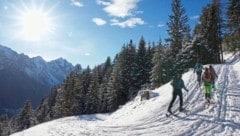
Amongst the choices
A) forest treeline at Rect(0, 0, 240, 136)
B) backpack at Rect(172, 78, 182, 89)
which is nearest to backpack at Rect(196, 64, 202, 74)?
backpack at Rect(172, 78, 182, 89)

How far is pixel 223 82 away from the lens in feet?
107

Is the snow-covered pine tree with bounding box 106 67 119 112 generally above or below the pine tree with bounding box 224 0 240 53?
below

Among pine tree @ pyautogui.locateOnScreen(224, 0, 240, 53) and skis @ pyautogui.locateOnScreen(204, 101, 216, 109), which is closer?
skis @ pyautogui.locateOnScreen(204, 101, 216, 109)

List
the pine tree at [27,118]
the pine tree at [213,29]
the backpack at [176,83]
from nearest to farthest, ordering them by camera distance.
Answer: the backpack at [176,83]
the pine tree at [213,29]
the pine tree at [27,118]

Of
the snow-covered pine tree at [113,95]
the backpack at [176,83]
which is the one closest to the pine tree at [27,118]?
the snow-covered pine tree at [113,95]

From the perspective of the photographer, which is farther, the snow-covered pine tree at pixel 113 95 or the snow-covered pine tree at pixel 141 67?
the snow-covered pine tree at pixel 141 67

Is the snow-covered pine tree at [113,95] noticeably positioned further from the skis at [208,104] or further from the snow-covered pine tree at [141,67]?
the skis at [208,104]

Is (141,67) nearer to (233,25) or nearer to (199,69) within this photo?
(233,25)

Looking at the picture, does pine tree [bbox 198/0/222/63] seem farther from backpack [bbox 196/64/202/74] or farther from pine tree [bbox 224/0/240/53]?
backpack [bbox 196/64/202/74]

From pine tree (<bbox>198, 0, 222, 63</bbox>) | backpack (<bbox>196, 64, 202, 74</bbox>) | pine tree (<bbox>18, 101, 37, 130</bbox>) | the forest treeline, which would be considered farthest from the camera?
pine tree (<bbox>18, 101, 37, 130</bbox>)

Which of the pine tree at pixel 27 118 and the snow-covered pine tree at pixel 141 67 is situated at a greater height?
Result: the snow-covered pine tree at pixel 141 67

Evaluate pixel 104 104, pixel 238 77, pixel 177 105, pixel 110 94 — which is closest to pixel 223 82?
pixel 238 77

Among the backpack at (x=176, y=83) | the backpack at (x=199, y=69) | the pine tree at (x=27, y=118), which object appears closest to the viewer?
the backpack at (x=176, y=83)

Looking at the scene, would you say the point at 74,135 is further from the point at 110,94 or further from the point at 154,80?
the point at 110,94
